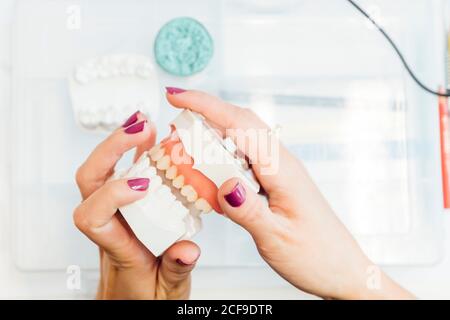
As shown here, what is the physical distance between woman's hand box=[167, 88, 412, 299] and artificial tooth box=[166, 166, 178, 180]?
0.28 feet

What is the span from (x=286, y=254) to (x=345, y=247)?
0.09 metres

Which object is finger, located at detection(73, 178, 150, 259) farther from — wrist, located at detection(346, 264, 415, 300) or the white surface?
wrist, located at detection(346, 264, 415, 300)

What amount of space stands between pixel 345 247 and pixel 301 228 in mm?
83

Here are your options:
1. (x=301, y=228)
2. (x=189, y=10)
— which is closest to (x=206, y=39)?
(x=189, y=10)

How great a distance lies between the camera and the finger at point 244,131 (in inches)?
27.0

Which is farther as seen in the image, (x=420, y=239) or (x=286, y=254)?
(x=420, y=239)

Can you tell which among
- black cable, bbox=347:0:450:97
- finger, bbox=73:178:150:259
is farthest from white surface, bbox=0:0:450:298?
finger, bbox=73:178:150:259

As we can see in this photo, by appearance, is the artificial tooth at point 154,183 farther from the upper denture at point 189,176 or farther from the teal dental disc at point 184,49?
the teal dental disc at point 184,49

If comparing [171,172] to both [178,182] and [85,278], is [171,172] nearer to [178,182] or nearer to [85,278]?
[178,182]

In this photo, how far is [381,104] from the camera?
0.83 metres

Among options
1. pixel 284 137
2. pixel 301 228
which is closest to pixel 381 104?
pixel 284 137
